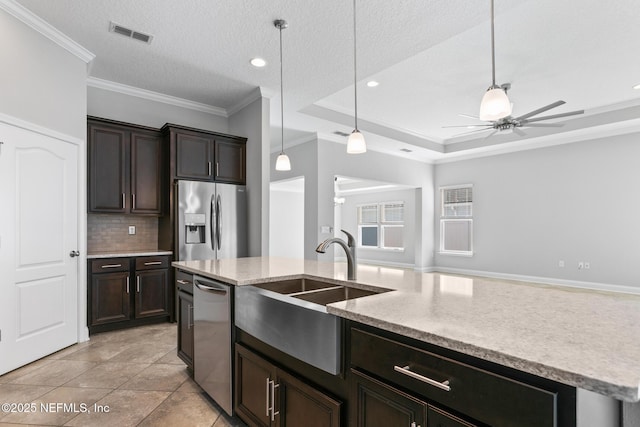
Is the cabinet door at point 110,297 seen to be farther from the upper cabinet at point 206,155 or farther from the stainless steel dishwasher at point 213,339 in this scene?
the stainless steel dishwasher at point 213,339

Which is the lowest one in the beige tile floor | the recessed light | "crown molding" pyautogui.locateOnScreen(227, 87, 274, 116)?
the beige tile floor

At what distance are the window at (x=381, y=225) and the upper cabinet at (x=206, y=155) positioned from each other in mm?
6274

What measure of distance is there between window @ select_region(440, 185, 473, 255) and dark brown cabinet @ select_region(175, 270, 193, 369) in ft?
23.2

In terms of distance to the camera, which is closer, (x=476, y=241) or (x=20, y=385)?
(x=20, y=385)

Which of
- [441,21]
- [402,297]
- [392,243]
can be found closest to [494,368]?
[402,297]

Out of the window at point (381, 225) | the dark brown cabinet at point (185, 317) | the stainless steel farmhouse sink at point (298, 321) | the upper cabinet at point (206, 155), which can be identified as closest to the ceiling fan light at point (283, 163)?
the dark brown cabinet at point (185, 317)

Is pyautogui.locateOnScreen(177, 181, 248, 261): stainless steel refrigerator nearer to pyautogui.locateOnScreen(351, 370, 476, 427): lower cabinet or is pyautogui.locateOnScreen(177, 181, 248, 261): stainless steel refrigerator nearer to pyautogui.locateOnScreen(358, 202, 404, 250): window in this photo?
pyautogui.locateOnScreen(351, 370, 476, 427): lower cabinet

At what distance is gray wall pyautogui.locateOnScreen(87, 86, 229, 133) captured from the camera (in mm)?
4145

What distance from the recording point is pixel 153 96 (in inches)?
177

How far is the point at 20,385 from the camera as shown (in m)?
2.50

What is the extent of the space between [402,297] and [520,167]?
712 cm

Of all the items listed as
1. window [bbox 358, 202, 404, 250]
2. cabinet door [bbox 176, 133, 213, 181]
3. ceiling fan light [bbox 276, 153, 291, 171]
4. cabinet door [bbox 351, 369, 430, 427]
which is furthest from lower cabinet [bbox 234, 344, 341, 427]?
→ window [bbox 358, 202, 404, 250]

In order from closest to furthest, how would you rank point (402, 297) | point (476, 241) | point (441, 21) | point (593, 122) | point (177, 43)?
point (402, 297)
point (441, 21)
point (177, 43)
point (593, 122)
point (476, 241)

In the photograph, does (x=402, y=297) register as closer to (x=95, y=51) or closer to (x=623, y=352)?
(x=623, y=352)
